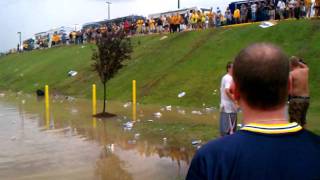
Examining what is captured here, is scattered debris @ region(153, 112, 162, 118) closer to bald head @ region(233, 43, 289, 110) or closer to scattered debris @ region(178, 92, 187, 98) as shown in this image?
scattered debris @ region(178, 92, 187, 98)

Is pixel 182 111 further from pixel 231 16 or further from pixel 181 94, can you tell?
pixel 231 16

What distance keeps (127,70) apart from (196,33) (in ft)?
18.9

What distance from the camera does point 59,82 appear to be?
3506cm

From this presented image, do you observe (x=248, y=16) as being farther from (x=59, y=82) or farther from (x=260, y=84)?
(x=260, y=84)

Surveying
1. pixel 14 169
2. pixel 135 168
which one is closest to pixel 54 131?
pixel 14 169

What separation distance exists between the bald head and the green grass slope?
15.3 m

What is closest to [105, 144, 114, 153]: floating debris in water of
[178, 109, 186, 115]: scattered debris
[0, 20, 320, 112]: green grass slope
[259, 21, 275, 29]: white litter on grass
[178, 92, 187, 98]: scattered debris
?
[178, 109, 186, 115]: scattered debris

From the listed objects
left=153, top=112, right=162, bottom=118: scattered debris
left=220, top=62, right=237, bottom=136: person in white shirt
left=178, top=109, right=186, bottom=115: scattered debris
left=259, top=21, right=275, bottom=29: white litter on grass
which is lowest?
left=178, top=109, right=186, bottom=115: scattered debris

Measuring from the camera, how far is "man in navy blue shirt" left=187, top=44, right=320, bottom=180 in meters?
2.10

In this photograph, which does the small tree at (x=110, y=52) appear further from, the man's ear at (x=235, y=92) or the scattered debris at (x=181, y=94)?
the man's ear at (x=235, y=92)

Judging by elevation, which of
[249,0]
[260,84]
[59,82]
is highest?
[249,0]

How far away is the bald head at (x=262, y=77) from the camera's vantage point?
2195mm

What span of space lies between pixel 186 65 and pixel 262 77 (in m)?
24.4

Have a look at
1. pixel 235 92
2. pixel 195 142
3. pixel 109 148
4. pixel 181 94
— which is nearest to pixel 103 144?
pixel 109 148
